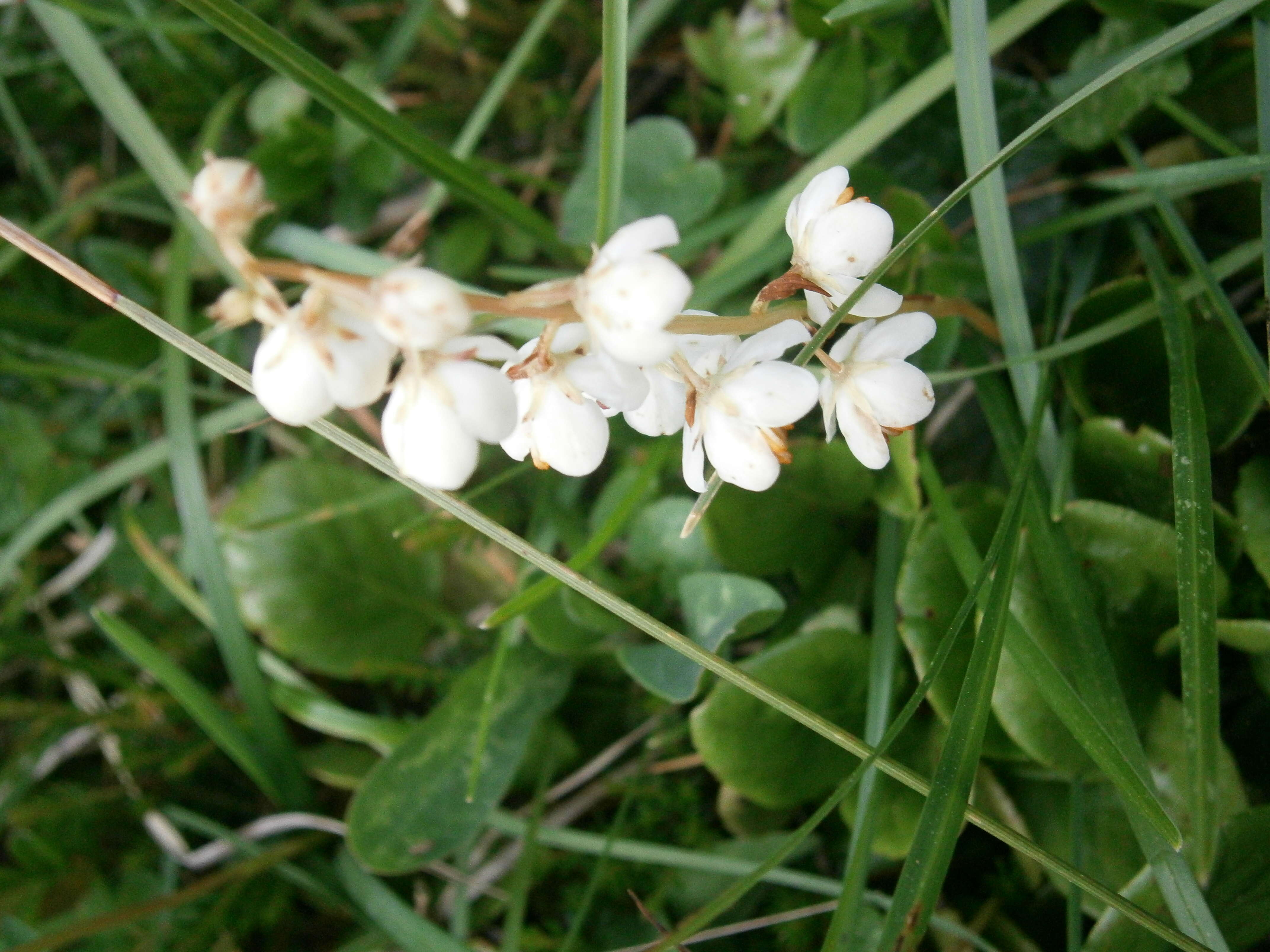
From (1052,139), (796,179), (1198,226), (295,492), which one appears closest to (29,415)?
(295,492)

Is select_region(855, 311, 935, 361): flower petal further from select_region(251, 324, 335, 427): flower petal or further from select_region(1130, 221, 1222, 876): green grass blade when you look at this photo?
select_region(251, 324, 335, 427): flower petal

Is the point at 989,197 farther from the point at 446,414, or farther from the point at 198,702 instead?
the point at 198,702

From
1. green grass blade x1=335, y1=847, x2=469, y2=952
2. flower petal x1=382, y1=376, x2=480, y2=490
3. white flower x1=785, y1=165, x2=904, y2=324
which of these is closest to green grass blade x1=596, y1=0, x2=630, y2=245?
white flower x1=785, y1=165, x2=904, y2=324

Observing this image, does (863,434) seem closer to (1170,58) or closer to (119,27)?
(1170,58)

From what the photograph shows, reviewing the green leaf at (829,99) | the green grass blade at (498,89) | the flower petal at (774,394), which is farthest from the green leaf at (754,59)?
the flower petal at (774,394)

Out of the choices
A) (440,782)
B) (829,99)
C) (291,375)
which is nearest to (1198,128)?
(829,99)
